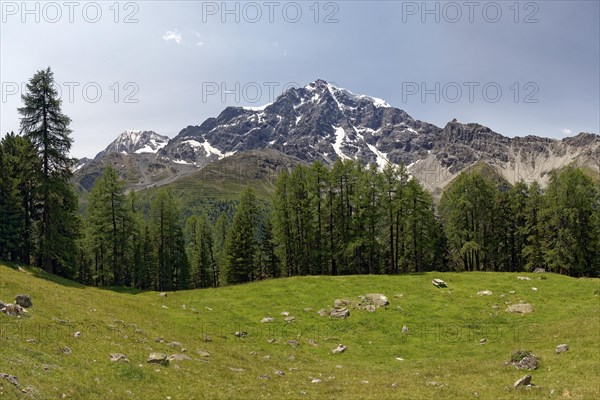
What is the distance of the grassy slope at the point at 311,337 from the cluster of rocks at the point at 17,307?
694mm

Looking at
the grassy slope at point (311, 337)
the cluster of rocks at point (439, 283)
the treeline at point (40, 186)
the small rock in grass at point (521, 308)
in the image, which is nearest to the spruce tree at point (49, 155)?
the treeline at point (40, 186)

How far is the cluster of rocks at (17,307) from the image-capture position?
861 inches

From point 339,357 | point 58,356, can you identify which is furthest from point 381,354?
point 58,356

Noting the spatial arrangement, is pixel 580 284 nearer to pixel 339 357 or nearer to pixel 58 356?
pixel 339 357

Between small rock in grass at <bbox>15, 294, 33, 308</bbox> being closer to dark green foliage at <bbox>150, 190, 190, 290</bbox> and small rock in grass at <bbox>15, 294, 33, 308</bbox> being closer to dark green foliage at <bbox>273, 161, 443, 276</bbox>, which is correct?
dark green foliage at <bbox>273, 161, 443, 276</bbox>

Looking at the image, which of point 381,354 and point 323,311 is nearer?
point 381,354

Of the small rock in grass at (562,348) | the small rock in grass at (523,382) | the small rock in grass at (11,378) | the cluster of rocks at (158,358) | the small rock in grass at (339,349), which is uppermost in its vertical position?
the small rock in grass at (11,378)

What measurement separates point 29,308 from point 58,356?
7926mm

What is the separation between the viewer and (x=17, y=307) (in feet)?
74.4

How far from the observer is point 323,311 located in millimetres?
40500

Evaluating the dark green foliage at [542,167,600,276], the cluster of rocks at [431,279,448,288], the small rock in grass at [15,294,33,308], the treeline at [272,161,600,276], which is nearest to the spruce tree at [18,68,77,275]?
the small rock in grass at [15,294,33,308]

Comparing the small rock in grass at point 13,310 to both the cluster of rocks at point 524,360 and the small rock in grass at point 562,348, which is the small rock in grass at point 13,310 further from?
the small rock in grass at point 562,348

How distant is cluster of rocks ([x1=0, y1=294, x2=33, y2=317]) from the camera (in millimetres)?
21881

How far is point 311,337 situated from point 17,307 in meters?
22.4
